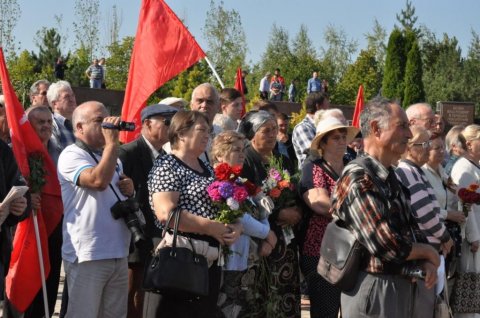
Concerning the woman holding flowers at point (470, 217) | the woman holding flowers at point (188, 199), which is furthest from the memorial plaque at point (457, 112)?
the woman holding flowers at point (188, 199)

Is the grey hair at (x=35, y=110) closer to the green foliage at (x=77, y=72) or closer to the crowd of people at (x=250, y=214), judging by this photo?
the crowd of people at (x=250, y=214)

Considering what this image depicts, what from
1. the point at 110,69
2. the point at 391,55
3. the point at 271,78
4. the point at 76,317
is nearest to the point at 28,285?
the point at 76,317

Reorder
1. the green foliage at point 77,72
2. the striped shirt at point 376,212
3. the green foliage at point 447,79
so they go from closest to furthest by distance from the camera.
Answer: the striped shirt at point 376,212 < the green foliage at point 77,72 < the green foliage at point 447,79

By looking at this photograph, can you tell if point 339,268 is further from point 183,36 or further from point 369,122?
point 183,36

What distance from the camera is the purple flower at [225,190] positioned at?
5.57 metres

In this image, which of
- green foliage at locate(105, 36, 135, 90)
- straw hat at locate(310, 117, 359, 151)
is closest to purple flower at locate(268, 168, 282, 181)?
straw hat at locate(310, 117, 359, 151)

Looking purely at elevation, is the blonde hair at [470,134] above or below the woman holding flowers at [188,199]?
above

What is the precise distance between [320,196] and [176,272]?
6.57 feet

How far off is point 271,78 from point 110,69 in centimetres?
1072

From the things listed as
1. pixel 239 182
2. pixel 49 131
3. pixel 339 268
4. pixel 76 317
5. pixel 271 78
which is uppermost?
pixel 271 78

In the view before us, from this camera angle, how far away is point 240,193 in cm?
568

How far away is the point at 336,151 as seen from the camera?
23.8 feet

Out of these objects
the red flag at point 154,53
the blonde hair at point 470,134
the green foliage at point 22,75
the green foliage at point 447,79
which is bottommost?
the blonde hair at point 470,134

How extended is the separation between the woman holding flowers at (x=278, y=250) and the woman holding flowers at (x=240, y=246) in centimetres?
13
